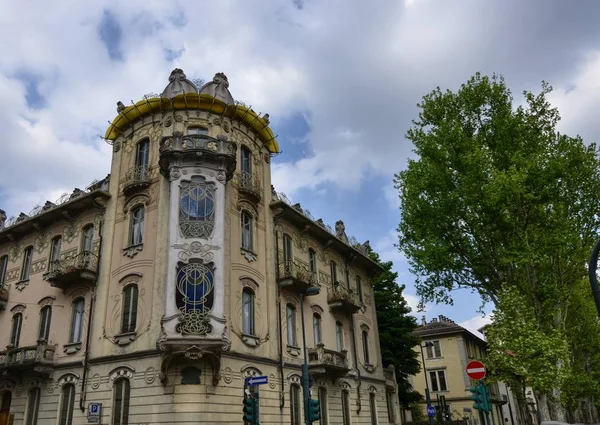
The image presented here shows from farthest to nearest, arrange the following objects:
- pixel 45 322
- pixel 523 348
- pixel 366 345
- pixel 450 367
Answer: pixel 450 367
pixel 366 345
pixel 45 322
pixel 523 348

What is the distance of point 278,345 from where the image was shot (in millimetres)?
21312

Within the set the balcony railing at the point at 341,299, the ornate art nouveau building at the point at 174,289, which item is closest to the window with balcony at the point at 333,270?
the balcony railing at the point at 341,299

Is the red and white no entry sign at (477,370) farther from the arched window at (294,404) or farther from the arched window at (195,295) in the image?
the arched window at (294,404)

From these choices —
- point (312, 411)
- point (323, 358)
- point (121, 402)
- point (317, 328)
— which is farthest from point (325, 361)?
point (121, 402)

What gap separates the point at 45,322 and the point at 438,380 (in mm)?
36971

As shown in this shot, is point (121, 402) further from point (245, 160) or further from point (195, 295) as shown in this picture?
point (245, 160)

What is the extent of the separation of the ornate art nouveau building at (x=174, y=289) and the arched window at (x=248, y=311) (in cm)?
8

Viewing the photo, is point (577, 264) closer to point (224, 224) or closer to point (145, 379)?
point (224, 224)

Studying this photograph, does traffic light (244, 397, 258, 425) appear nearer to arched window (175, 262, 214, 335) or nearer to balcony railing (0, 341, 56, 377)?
arched window (175, 262, 214, 335)

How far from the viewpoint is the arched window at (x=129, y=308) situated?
19.1 meters

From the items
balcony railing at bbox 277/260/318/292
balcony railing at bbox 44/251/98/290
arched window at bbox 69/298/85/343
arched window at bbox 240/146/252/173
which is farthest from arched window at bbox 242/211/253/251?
arched window at bbox 69/298/85/343

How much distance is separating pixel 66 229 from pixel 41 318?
13.7 feet

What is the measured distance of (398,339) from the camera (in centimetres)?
3350

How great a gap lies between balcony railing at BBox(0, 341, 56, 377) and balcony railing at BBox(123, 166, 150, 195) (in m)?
7.26
